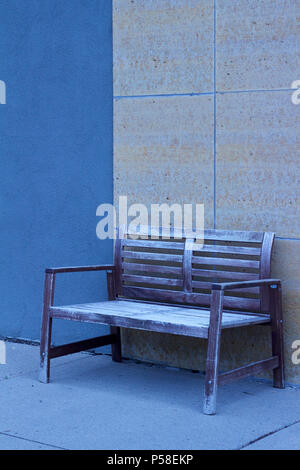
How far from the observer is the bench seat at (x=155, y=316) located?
444 cm

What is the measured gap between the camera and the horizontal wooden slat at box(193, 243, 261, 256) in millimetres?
4887

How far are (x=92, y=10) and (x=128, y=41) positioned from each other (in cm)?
46

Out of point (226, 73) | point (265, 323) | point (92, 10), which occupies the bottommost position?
point (265, 323)

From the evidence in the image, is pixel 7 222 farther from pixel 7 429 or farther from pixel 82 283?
pixel 7 429

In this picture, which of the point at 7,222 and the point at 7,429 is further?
the point at 7,222

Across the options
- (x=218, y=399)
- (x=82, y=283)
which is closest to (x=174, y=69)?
(x=82, y=283)

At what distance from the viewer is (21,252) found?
20.6ft

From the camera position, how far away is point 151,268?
5.34 m

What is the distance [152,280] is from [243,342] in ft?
2.49
